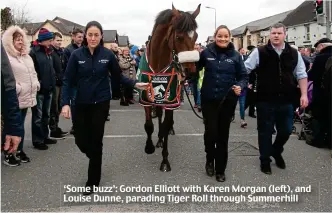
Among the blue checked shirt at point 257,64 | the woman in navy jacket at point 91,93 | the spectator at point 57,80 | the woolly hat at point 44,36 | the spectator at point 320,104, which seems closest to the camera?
the woman in navy jacket at point 91,93

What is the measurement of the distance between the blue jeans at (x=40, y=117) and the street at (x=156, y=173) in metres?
0.26

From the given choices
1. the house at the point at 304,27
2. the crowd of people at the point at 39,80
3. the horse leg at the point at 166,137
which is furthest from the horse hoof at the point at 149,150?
the house at the point at 304,27

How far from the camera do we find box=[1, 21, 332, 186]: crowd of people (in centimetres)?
384

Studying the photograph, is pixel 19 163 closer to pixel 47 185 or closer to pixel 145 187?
pixel 47 185

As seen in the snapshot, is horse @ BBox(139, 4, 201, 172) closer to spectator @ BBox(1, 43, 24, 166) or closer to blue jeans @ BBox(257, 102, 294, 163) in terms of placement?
blue jeans @ BBox(257, 102, 294, 163)

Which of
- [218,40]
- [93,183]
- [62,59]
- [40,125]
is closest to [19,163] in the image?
[40,125]

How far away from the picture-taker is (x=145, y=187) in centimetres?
398

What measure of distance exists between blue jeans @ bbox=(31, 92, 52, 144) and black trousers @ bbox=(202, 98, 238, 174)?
319cm

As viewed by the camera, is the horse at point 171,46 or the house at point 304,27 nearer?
the horse at point 171,46

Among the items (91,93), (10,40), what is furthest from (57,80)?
(91,93)

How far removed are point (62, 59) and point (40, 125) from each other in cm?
173

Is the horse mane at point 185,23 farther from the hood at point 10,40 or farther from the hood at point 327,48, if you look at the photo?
the hood at point 327,48

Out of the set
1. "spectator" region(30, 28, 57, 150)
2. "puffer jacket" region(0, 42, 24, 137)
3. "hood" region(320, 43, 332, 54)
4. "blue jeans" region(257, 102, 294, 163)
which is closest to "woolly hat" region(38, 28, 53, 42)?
"spectator" region(30, 28, 57, 150)

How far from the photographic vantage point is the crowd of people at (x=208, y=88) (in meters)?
3.84
